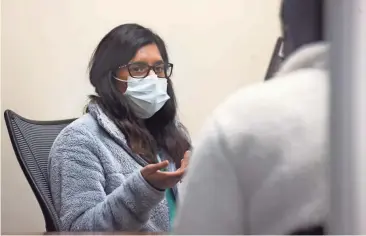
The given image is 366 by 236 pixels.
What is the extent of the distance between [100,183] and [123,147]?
0.12 metres

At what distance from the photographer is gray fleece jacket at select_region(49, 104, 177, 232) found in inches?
44.9

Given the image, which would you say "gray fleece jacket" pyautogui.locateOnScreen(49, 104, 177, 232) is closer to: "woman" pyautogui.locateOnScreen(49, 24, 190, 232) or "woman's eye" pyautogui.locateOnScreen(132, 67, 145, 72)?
"woman" pyautogui.locateOnScreen(49, 24, 190, 232)

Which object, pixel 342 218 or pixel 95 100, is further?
pixel 95 100

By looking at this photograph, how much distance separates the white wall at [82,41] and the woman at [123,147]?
14 cm

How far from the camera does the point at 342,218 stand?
0.44 metres

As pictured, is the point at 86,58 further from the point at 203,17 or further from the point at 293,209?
the point at 293,209

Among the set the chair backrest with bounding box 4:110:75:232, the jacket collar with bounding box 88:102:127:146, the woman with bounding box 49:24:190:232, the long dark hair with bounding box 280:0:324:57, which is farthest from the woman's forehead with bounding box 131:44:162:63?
the long dark hair with bounding box 280:0:324:57

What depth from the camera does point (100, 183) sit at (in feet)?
4.00

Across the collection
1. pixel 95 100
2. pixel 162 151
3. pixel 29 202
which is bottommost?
pixel 29 202

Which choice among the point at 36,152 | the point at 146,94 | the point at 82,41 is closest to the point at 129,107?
the point at 146,94

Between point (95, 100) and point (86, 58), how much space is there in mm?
285

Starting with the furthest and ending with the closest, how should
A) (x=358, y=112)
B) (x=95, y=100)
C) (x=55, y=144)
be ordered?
(x=95, y=100)
(x=55, y=144)
(x=358, y=112)

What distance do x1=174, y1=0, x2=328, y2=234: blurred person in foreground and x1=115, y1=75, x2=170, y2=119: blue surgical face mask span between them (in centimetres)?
88

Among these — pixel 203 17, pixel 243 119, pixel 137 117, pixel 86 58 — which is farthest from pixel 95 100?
pixel 243 119
